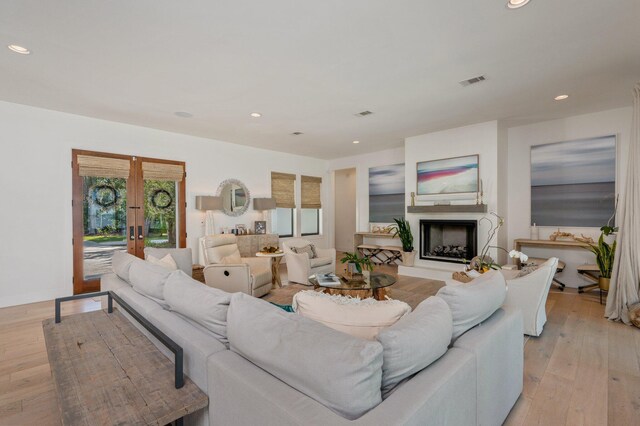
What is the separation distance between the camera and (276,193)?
7434 millimetres

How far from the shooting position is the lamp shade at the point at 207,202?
578 centimetres

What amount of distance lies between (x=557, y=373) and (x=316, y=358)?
A: 2.51 m

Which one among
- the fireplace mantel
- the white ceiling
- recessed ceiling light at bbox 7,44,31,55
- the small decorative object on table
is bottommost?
the small decorative object on table

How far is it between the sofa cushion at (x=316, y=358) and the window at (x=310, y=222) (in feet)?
22.5

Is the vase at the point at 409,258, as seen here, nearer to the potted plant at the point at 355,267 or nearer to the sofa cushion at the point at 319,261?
the sofa cushion at the point at 319,261

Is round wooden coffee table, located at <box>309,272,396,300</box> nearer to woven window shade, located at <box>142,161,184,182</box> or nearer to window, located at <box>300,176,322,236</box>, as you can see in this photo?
woven window shade, located at <box>142,161,184,182</box>

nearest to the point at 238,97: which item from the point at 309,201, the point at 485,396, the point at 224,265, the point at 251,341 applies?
the point at 224,265

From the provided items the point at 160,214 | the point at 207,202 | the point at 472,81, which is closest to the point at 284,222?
the point at 207,202

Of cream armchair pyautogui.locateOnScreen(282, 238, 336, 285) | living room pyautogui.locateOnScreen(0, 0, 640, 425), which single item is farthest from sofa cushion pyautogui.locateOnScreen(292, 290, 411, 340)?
cream armchair pyautogui.locateOnScreen(282, 238, 336, 285)

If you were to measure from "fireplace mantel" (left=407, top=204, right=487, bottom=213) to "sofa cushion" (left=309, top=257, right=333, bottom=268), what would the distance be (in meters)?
2.07

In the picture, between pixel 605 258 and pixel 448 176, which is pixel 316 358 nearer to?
pixel 605 258

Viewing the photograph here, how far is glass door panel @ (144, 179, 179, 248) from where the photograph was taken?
214 inches

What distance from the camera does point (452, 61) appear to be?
309 cm

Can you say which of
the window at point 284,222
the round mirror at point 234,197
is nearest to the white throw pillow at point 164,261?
the round mirror at point 234,197
